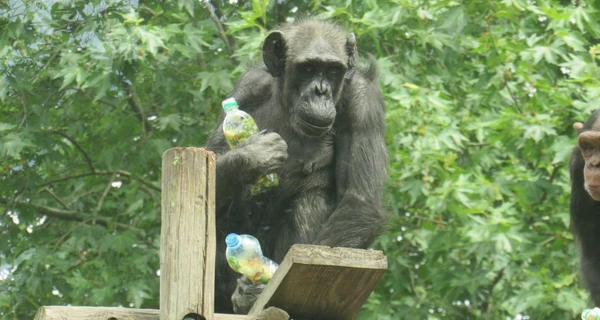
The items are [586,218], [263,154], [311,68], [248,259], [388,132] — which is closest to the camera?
[248,259]

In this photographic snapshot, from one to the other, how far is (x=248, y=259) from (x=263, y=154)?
0.60 metres

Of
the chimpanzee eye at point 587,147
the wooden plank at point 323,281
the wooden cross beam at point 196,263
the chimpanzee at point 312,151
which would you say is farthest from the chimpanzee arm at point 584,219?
the wooden cross beam at point 196,263

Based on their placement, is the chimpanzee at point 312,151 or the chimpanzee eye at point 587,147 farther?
the chimpanzee eye at point 587,147

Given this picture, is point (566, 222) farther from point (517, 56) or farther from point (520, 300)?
point (517, 56)

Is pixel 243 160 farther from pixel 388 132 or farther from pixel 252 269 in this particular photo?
pixel 388 132

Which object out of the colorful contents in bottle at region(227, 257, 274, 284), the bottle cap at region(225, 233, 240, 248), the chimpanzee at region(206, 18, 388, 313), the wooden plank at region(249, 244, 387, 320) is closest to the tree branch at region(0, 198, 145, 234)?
the chimpanzee at region(206, 18, 388, 313)

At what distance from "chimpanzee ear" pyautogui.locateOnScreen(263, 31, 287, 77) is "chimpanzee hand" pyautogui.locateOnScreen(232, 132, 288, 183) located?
2.71 ft

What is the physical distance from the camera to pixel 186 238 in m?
4.07

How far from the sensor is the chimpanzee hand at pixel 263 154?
212 inches

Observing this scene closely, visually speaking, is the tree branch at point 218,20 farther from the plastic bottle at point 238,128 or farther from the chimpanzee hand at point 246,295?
the chimpanzee hand at point 246,295

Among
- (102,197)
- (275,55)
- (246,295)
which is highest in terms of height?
(275,55)

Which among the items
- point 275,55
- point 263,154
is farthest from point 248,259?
point 275,55

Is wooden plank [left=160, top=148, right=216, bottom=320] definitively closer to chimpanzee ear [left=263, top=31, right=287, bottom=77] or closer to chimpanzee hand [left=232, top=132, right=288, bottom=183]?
chimpanzee hand [left=232, top=132, right=288, bottom=183]

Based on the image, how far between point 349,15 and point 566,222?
2.76 meters
